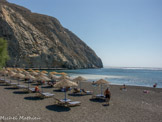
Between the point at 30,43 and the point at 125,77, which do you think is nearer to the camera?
the point at 125,77

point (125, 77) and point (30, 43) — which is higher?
point (30, 43)

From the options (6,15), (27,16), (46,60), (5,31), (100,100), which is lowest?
(100,100)

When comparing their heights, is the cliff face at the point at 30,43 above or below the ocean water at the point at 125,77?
above

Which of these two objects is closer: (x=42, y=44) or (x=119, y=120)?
(x=119, y=120)

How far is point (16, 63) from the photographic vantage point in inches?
2598

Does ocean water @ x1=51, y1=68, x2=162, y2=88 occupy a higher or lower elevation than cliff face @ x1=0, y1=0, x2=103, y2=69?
lower

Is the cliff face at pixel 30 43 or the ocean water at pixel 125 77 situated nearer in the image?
the ocean water at pixel 125 77

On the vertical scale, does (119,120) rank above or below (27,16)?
below

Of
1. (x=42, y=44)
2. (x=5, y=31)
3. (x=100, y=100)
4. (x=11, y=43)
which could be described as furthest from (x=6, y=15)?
(x=100, y=100)

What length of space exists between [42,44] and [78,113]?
7351 centimetres

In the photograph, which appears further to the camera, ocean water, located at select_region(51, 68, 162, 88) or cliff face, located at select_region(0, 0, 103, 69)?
cliff face, located at select_region(0, 0, 103, 69)

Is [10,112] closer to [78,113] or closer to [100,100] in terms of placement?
[78,113]

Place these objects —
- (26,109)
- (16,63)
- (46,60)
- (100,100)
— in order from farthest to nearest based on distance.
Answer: (46,60) < (16,63) < (100,100) < (26,109)

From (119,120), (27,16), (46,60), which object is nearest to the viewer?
(119,120)
